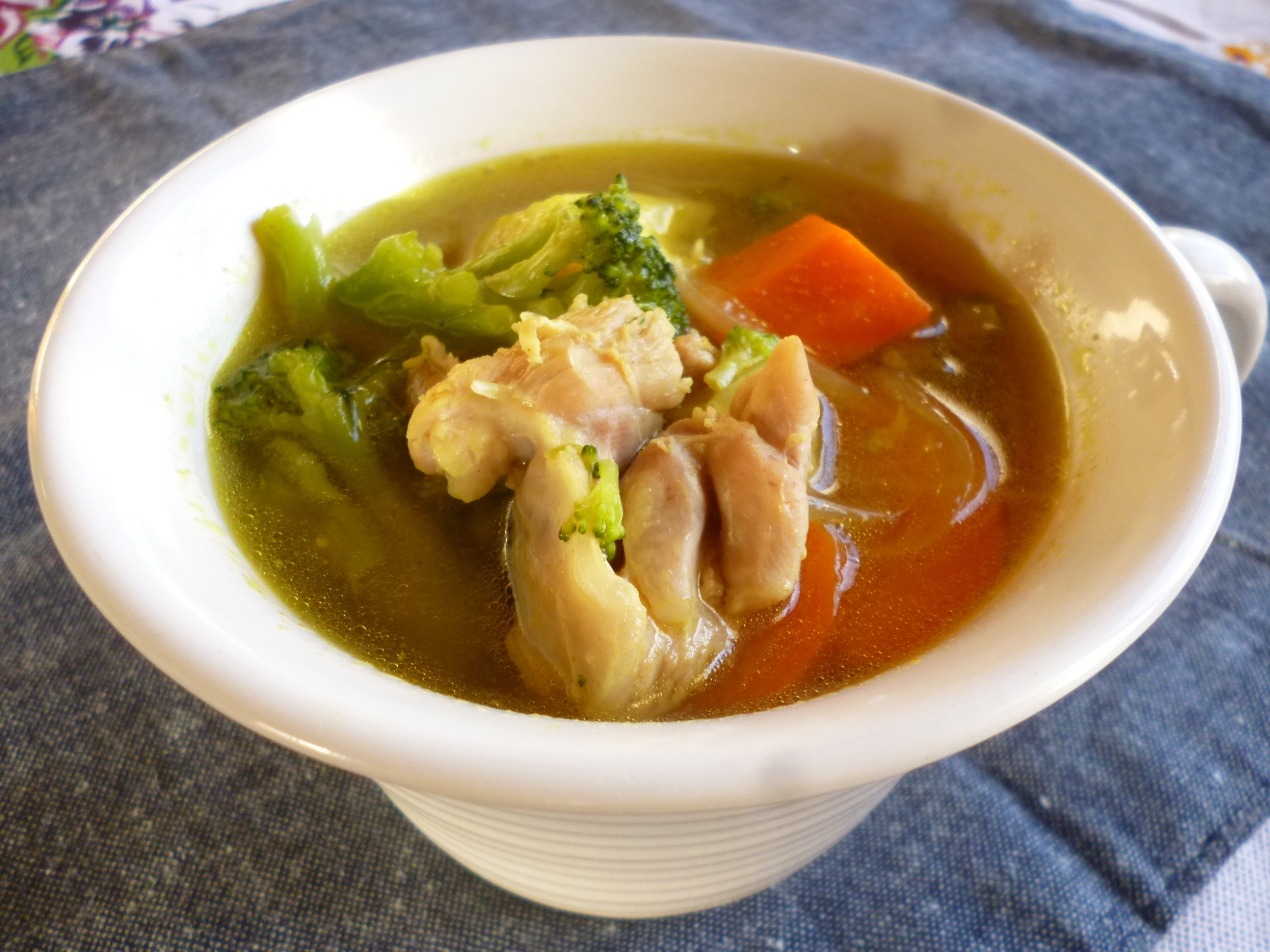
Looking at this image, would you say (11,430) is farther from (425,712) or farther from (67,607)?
(425,712)

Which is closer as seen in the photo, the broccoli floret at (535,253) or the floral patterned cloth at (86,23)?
the broccoli floret at (535,253)

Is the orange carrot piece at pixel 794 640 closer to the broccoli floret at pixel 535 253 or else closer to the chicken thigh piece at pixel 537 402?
the chicken thigh piece at pixel 537 402

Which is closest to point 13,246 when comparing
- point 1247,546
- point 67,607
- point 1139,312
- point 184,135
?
point 184,135

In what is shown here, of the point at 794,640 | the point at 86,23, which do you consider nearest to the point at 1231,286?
the point at 794,640

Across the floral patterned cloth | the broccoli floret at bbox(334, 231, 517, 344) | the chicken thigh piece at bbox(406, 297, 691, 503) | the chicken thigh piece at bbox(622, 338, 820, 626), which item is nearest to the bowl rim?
the chicken thigh piece at bbox(622, 338, 820, 626)

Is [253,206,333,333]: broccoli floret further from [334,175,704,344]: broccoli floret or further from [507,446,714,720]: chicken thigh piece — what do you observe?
[507,446,714,720]: chicken thigh piece

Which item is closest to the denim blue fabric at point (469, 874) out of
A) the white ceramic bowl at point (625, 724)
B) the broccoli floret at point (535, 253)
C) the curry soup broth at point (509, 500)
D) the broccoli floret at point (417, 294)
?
the white ceramic bowl at point (625, 724)

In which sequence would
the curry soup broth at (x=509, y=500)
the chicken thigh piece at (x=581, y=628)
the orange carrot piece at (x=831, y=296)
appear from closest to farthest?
1. the chicken thigh piece at (x=581, y=628)
2. the curry soup broth at (x=509, y=500)
3. the orange carrot piece at (x=831, y=296)
